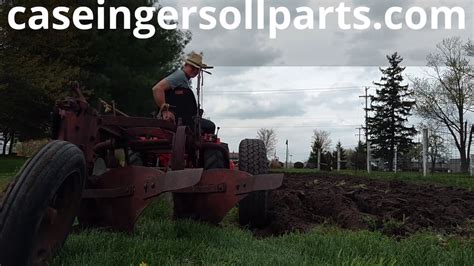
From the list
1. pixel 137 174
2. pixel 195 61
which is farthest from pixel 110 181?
pixel 195 61

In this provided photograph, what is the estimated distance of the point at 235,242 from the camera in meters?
4.24

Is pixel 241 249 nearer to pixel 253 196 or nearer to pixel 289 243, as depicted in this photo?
pixel 289 243

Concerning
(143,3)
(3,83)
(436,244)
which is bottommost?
(436,244)

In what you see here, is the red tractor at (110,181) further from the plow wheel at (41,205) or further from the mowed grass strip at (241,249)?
the mowed grass strip at (241,249)

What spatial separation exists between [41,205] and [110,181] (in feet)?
4.80

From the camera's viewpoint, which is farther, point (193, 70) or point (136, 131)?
point (193, 70)

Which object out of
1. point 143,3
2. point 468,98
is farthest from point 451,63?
point 143,3

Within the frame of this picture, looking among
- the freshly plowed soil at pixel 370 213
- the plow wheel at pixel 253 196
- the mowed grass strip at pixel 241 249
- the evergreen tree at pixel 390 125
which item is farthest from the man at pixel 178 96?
the evergreen tree at pixel 390 125

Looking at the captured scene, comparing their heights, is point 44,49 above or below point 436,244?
above

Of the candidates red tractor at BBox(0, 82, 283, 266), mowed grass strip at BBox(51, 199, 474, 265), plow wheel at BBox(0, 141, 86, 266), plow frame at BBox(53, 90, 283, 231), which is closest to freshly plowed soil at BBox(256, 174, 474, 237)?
red tractor at BBox(0, 82, 283, 266)

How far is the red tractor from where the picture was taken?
263 cm

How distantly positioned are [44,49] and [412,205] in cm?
2092

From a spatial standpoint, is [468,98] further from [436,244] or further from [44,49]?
[436,244]

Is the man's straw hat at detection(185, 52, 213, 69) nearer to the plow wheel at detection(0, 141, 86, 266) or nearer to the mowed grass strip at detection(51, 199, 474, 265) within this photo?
the mowed grass strip at detection(51, 199, 474, 265)
